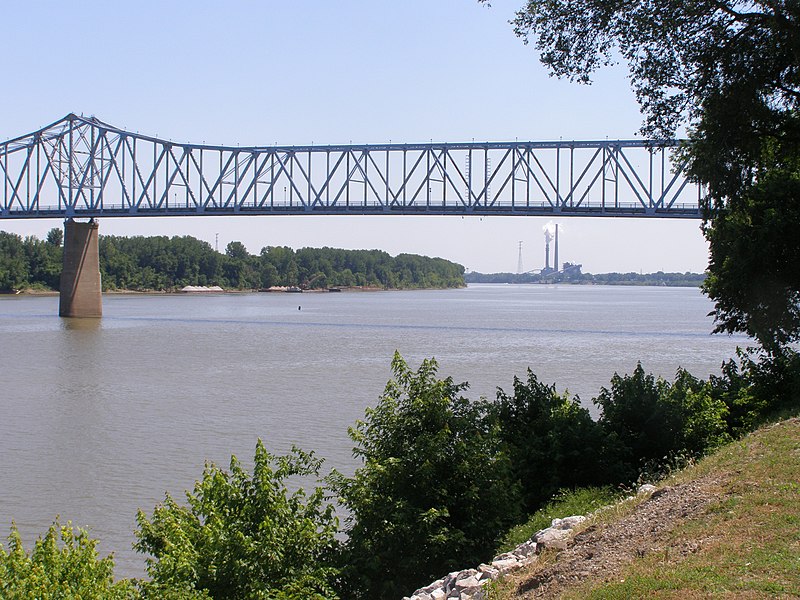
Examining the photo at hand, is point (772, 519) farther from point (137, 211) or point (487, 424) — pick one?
point (137, 211)

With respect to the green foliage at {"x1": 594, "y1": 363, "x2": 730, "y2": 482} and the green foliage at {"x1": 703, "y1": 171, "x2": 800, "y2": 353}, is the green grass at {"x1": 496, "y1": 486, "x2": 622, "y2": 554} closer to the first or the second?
the green foliage at {"x1": 594, "y1": 363, "x2": 730, "y2": 482}

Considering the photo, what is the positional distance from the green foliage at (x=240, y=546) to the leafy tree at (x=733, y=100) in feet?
35.3

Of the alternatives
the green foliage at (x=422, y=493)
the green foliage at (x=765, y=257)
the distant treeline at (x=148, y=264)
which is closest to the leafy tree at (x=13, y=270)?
the distant treeline at (x=148, y=264)

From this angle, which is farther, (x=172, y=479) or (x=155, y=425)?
(x=155, y=425)

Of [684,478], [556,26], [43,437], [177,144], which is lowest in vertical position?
[43,437]

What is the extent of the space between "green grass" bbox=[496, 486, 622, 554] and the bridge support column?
7407 centimetres

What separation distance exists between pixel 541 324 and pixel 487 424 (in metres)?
64.6

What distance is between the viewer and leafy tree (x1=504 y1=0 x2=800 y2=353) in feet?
56.4

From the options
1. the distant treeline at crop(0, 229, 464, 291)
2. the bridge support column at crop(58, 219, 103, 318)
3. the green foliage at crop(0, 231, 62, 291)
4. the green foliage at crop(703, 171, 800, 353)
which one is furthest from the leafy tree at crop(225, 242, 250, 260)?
the green foliage at crop(703, 171, 800, 353)

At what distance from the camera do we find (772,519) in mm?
8703

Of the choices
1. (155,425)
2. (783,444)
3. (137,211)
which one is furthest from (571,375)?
(137,211)

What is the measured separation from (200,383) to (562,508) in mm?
25546

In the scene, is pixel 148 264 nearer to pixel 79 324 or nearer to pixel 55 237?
pixel 55 237

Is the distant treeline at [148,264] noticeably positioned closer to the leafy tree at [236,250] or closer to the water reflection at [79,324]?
the leafy tree at [236,250]
